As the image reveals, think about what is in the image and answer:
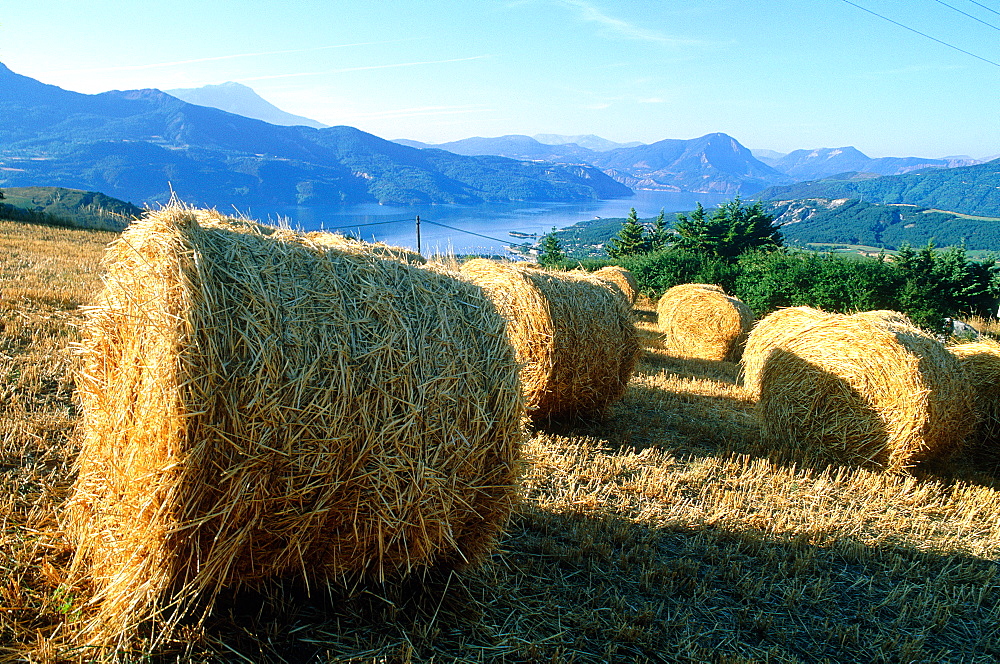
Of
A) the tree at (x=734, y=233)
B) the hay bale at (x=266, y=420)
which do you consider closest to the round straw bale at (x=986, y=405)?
the hay bale at (x=266, y=420)

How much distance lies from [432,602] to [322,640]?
66cm

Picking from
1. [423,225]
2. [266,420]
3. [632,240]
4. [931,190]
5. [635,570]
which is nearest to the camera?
[266,420]

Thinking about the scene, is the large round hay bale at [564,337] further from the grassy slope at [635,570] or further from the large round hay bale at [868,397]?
the large round hay bale at [868,397]

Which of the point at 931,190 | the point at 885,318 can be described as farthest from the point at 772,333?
the point at 931,190

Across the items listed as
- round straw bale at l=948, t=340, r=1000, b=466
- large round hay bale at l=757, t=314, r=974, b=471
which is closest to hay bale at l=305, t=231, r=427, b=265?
large round hay bale at l=757, t=314, r=974, b=471

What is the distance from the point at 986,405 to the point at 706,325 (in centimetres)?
698

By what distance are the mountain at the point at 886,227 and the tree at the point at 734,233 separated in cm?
4972

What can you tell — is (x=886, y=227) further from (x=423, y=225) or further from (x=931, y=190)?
(x=931, y=190)

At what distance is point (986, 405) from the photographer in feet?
24.0

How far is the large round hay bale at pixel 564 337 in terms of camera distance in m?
7.13

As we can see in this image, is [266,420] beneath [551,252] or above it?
beneath

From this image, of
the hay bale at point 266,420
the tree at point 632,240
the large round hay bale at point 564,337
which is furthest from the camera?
the tree at point 632,240

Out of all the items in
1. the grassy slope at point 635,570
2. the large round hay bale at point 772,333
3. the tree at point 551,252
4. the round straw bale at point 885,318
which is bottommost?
the grassy slope at point 635,570

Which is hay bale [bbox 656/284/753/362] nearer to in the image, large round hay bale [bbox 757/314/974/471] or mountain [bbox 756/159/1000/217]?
large round hay bale [bbox 757/314/974/471]
